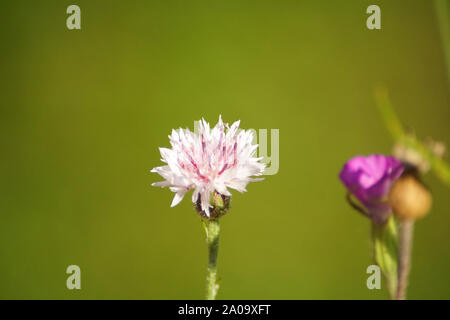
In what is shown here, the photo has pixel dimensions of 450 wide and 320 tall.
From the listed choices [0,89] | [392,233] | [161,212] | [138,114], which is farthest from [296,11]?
[392,233]

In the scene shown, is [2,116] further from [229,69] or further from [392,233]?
[392,233]

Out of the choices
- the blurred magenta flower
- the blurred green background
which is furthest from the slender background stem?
the blurred green background

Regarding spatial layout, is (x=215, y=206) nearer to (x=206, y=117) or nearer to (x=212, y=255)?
(x=212, y=255)

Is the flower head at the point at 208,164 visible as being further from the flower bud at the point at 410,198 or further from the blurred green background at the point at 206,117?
the blurred green background at the point at 206,117

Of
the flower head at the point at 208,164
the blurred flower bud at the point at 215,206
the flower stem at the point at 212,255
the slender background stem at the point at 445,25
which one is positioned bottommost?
the flower stem at the point at 212,255

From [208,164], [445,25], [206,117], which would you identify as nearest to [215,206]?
[208,164]

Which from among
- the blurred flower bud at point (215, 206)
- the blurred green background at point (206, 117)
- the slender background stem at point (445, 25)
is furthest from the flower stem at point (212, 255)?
the blurred green background at point (206, 117)

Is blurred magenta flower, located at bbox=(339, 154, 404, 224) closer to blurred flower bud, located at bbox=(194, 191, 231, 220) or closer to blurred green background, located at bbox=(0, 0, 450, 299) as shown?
blurred flower bud, located at bbox=(194, 191, 231, 220)
